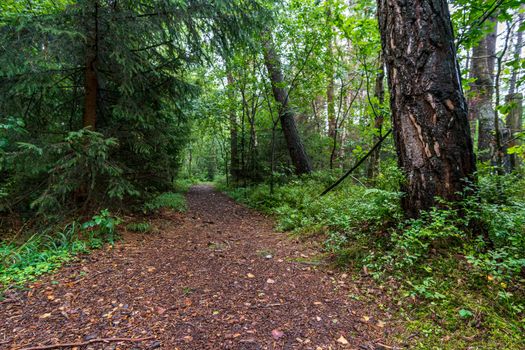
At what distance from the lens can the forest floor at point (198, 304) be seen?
1.83 m

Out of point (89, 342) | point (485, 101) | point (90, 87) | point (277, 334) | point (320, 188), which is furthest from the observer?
point (320, 188)

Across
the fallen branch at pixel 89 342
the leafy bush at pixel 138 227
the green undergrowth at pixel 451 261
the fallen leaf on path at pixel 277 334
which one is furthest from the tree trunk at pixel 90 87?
the green undergrowth at pixel 451 261

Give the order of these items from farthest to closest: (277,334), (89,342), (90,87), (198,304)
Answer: (90,87)
(198,304)
(277,334)
(89,342)

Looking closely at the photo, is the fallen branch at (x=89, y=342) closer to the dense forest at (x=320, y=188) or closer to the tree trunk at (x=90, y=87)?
the dense forest at (x=320, y=188)

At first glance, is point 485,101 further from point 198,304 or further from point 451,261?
point 198,304

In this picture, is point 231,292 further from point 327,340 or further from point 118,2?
point 118,2

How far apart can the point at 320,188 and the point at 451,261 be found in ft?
14.5

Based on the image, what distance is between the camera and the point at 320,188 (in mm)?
6691

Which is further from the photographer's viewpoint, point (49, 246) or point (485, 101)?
point (485, 101)

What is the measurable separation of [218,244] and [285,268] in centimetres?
140

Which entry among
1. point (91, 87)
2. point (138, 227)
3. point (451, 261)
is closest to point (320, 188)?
point (451, 261)

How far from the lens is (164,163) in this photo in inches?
214

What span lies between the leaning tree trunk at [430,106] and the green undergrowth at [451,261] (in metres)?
0.24

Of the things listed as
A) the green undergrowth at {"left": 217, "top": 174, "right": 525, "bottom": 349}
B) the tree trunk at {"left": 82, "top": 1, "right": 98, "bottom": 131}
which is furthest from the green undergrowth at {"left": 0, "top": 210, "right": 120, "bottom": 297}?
the green undergrowth at {"left": 217, "top": 174, "right": 525, "bottom": 349}
